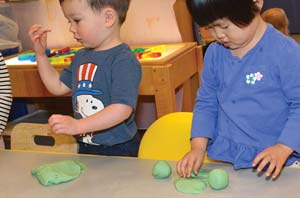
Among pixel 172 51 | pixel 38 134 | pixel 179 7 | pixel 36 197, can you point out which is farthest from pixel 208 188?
pixel 179 7

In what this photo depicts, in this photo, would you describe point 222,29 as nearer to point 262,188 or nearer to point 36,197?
point 262,188

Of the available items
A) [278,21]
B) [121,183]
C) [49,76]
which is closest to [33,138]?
[49,76]

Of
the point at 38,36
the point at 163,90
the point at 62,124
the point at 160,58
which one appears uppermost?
the point at 38,36

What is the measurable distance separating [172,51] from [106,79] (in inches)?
Answer: 38.8

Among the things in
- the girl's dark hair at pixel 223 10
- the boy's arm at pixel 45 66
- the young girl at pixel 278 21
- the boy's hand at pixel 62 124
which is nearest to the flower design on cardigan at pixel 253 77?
the girl's dark hair at pixel 223 10

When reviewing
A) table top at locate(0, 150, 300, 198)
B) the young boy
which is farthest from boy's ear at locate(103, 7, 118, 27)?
table top at locate(0, 150, 300, 198)

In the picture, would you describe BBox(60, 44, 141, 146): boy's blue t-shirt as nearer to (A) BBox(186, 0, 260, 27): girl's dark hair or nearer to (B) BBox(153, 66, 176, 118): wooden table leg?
(A) BBox(186, 0, 260, 27): girl's dark hair

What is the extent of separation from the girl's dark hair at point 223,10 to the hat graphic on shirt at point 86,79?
400mm

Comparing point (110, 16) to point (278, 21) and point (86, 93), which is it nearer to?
point (86, 93)

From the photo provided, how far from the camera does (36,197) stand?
85cm

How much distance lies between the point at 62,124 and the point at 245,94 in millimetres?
381

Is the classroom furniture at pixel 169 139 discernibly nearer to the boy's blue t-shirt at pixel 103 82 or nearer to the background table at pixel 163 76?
the boy's blue t-shirt at pixel 103 82

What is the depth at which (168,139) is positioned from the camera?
116 cm

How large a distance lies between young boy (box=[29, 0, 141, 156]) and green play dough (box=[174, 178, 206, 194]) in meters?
0.27
